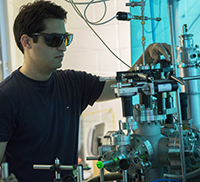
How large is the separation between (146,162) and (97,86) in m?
0.66

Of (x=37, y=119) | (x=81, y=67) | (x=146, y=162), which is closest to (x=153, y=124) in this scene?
(x=146, y=162)

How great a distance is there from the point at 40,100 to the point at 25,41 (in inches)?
11.2

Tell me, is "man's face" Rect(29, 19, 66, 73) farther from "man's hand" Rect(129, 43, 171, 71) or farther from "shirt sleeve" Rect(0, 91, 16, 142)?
"man's hand" Rect(129, 43, 171, 71)

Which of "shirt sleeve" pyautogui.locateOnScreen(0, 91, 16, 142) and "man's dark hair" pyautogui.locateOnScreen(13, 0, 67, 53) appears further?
"man's dark hair" pyautogui.locateOnScreen(13, 0, 67, 53)

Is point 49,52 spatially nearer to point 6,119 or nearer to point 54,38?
point 54,38

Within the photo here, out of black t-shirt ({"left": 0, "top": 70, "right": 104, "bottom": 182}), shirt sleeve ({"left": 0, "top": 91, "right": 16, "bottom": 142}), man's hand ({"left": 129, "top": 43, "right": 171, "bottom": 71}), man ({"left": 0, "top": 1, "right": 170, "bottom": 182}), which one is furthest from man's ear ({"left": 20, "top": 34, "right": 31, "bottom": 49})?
man's hand ({"left": 129, "top": 43, "right": 171, "bottom": 71})

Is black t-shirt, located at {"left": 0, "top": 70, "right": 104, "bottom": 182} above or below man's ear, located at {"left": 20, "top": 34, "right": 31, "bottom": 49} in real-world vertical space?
below

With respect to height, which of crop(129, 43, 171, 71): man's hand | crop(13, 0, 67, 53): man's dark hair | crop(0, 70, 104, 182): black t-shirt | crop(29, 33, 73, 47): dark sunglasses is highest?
crop(13, 0, 67, 53): man's dark hair

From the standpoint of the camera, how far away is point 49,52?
1.31 meters

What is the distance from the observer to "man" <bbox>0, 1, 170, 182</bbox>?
49.5 inches

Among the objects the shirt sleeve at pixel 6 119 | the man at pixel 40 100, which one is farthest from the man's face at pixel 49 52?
the shirt sleeve at pixel 6 119

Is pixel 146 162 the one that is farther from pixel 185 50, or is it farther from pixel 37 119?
pixel 37 119

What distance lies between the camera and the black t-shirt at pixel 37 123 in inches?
49.1

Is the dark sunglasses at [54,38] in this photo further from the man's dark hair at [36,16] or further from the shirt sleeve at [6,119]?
the shirt sleeve at [6,119]
